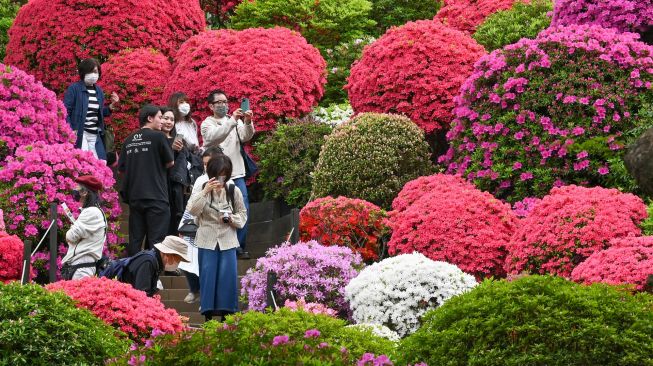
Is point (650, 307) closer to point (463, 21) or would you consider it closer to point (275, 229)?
point (275, 229)

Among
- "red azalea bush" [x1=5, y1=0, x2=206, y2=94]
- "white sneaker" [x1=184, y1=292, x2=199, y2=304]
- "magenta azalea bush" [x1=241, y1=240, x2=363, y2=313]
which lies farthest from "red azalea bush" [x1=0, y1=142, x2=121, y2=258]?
"red azalea bush" [x1=5, y1=0, x2=206, y2=94]

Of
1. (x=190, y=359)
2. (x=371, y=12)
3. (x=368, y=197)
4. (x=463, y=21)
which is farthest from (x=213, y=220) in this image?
(x=371, y=12)

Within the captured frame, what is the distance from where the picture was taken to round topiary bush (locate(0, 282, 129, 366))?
758 cm

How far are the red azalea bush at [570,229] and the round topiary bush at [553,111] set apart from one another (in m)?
1.42

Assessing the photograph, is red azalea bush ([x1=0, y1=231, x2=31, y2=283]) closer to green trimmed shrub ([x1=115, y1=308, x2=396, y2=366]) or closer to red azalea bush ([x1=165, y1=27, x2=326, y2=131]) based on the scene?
red azalea bush ([x1=165, y1=27, x2=326, y2=131])

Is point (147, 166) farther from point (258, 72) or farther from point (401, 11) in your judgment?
point (401, 11)

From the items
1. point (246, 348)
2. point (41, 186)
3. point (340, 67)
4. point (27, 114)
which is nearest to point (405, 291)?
point (246, 348)

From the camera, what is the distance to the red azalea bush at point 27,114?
15.5 meters

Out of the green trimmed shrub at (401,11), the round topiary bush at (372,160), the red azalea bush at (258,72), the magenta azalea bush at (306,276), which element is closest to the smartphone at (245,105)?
the round topiary bush at (372,160)

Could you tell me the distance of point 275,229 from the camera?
1541 cm

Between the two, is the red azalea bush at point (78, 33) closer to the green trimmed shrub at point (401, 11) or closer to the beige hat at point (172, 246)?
the green trimmed shrub at point (401, 11)

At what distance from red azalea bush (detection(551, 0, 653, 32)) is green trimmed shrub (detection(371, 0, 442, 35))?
22.5 feet

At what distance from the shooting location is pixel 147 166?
45.4ft

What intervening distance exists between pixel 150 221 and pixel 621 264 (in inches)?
221
